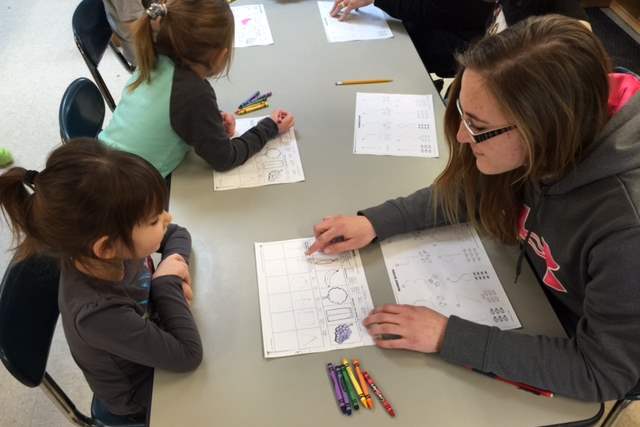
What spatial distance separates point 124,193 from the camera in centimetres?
90

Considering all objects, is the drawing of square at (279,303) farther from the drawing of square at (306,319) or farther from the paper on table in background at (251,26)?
the paper on table in background at (251,26)

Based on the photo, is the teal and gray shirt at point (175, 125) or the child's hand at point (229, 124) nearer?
the teal and gray shirt at point (175, 125)

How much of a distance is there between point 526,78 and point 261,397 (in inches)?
28.0

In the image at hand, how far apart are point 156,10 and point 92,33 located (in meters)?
0.66

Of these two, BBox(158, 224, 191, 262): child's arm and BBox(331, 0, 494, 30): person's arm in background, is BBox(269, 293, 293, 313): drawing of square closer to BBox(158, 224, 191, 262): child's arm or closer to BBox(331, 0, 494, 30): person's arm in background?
BBox(158, 224, 191, 262): child's arm

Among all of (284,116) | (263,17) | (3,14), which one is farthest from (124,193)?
(3,14)

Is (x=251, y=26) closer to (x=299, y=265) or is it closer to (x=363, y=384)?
(x=299, y=265)

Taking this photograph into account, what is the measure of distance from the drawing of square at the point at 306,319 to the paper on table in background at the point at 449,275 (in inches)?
7.0

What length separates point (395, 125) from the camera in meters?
1.49

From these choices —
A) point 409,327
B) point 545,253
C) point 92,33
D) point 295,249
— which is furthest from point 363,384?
point 92,33

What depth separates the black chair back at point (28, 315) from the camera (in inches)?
38.7

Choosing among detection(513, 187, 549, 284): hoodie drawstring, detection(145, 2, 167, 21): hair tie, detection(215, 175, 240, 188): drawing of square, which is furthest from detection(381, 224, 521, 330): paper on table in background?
detection(145, 2, 167, 21): hair tie

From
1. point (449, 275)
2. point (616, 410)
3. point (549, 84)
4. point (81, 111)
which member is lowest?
point (616, 410)

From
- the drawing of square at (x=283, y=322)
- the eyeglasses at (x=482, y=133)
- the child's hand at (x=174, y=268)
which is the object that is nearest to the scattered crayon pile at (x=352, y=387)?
the drawing of square at (x=283, y=322)
